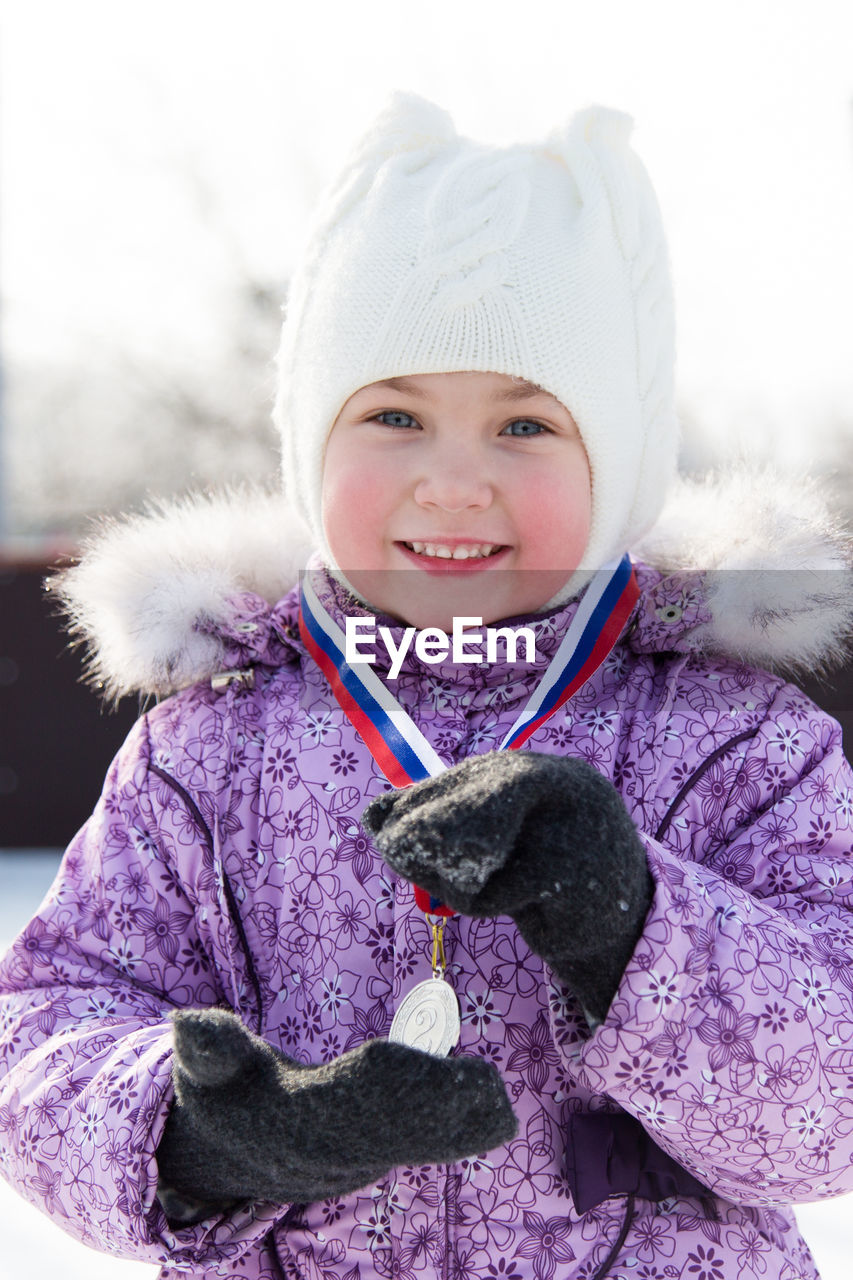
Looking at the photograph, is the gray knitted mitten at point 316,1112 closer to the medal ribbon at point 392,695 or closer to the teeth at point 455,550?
the medal ribbon at point 392,695

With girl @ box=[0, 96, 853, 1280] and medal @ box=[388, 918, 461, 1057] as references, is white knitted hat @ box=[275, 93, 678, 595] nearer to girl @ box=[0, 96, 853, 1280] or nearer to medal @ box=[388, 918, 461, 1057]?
girl @ box=[0, 96, 853, 1280]

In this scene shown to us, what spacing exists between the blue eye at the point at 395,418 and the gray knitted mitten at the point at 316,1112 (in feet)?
2.17

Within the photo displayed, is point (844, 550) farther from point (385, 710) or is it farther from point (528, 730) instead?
point (385, 710)

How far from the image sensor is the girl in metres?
0.98

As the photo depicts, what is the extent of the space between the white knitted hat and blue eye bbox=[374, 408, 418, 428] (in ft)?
0.13

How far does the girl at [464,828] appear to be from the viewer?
98cm

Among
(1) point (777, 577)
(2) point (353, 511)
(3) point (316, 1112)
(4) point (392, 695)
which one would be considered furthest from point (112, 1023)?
(1) point (777, 577)

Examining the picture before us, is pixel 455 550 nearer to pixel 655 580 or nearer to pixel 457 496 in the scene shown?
pixel 457 496

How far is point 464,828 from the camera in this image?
0.89 meters

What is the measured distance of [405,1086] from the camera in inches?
36.3

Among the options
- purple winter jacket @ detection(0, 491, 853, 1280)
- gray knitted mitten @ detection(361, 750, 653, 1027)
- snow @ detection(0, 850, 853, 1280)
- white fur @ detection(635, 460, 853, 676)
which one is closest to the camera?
gray knitted mitten @ detection(361, 750, 653, 1027)

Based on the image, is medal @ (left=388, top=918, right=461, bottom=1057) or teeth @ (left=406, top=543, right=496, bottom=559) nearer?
medal @ (left=388, top=918, right=461, bottom=1057)

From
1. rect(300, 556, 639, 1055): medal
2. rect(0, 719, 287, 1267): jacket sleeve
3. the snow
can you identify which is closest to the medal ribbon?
rect(300, 556, 639, 1055): medal

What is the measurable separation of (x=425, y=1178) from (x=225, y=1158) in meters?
0.20
